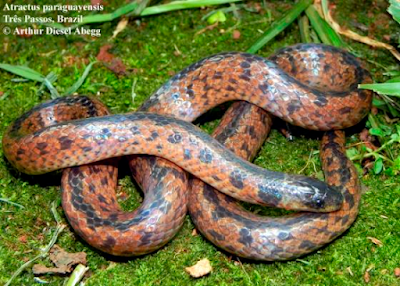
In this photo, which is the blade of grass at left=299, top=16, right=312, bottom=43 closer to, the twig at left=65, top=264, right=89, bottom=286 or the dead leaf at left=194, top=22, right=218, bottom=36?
the dead leaf at left=194, top=22, right=218, bottom=36

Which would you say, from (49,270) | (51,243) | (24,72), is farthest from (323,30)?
(49,270)

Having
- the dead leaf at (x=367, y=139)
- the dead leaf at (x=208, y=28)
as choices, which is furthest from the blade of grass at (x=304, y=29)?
the dead leaf at (x=367, y=139)

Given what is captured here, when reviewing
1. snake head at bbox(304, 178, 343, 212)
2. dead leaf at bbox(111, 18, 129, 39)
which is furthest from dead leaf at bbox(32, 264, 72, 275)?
dead leaf at bbox(111, 18, 129, 39)

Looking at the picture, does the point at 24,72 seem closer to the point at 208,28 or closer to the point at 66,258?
the point at 208,28

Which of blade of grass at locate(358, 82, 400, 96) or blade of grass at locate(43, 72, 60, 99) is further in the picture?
blade of grass at locate(43, 72, 60, 99)

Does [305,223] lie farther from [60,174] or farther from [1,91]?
[1,91]

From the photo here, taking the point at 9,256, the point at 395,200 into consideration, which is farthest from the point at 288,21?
the point at 9,256
